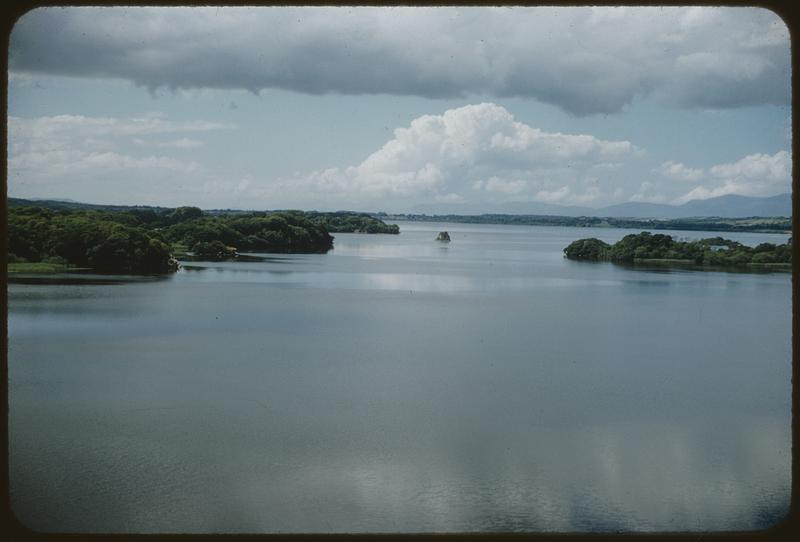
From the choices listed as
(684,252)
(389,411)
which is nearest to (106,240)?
(389,411)

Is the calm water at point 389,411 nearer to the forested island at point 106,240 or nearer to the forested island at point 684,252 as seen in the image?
the forested island at point 106,240

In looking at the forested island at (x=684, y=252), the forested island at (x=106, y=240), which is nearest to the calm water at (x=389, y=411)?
the forested island at (x=106, y=240)

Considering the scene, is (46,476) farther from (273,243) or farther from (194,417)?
(273,243)

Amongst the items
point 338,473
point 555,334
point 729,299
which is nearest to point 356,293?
point 555,334

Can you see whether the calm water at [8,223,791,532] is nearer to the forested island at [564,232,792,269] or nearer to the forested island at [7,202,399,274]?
the forested island at [7,202,399,274]

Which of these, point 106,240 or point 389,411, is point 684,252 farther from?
point 389,411

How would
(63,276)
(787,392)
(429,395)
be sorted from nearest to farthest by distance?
(429,395)
(787,392)
(63,276)

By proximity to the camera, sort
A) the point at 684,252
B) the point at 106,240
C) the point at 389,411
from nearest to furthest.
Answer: the point at 389,411, the point at 106,240, the point at 684,252
